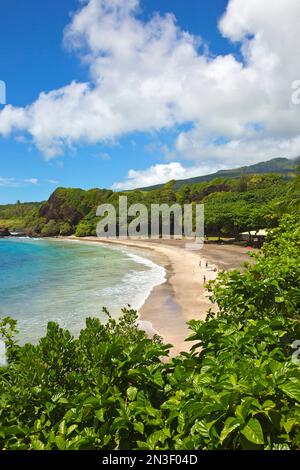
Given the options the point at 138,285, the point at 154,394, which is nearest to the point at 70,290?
the point at 138,285

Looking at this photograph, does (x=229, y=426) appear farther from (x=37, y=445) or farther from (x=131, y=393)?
(x=37, y=445)

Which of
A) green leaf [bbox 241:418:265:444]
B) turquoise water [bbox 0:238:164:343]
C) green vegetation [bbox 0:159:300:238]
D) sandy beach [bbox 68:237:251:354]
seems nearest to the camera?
green leaf [bbox 241:418:265:444]

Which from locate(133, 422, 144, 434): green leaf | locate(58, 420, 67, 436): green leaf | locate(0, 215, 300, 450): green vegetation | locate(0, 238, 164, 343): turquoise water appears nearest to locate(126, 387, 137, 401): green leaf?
locate(0, 215, 300, 450): green vegetation

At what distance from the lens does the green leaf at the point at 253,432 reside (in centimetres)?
220

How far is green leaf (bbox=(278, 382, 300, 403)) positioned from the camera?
97.3 inches

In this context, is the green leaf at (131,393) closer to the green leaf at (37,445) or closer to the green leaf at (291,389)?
the green leaf at (37,445)

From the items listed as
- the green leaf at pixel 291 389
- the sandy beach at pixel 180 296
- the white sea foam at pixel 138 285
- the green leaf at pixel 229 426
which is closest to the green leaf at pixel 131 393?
the green leaf at pixel 229 426

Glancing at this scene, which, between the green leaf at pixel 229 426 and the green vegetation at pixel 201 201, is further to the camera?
the green vegetation at pixel 201 201

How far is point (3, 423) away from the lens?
298cm

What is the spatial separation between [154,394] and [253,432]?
1.12 meters

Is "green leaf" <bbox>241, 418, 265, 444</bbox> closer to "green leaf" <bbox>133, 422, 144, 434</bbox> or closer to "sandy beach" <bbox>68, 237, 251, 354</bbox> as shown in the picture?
"green leaf" <bbox>133, 422, 144, 434</bbox>

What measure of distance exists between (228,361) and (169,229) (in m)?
94.5
